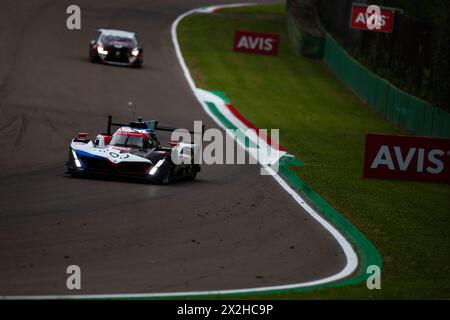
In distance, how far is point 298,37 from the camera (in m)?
47.7

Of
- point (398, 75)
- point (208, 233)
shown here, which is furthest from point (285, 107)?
point (208, 233)

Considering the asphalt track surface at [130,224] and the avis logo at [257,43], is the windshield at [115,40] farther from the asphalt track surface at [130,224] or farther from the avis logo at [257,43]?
the avis logo at [257,43]

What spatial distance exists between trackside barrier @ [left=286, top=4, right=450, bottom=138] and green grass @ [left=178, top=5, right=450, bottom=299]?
43 cm

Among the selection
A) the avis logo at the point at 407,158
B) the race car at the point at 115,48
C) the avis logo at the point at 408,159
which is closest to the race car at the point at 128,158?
the avis logo at the point at 407,158

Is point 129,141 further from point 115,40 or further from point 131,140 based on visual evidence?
point 115,40

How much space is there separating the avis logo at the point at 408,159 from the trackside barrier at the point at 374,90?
5815 mm

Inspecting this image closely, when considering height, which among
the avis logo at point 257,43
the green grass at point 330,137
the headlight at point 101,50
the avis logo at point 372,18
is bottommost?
the green grass at point 330,137

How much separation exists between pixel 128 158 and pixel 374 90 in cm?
2066

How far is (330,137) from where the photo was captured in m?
30.8

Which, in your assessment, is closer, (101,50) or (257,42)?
(101,50)

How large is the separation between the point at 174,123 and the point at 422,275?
1661 centimetres

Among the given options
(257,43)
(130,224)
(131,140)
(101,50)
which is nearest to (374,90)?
(257,43)

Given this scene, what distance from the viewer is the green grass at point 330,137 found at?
14.2 metres

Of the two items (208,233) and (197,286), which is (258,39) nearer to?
(208,233)
